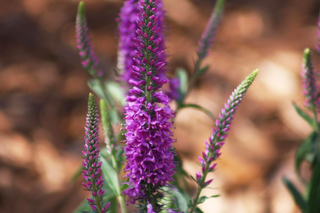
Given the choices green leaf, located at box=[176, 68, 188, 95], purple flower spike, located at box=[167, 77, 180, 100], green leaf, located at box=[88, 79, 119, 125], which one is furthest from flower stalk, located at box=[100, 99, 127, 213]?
green leaf, located at box=[176, 68, 188, 95]

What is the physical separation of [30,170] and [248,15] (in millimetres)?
4392

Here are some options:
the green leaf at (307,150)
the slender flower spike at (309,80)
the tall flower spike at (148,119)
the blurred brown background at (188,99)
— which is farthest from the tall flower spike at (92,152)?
the blurred brown background at (188,99)

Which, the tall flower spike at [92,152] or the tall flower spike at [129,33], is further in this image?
the tall flower spike at [129,33]

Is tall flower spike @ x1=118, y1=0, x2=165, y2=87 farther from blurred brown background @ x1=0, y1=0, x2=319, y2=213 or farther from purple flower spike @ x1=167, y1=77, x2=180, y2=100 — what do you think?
blurred brown background @ x1=0, y1=0, x2=319, y2=213

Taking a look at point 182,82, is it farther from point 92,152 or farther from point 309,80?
point 92,152

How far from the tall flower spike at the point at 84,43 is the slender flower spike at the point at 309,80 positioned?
3.73 ft

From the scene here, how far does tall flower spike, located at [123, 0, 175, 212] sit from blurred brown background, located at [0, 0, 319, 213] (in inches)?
122

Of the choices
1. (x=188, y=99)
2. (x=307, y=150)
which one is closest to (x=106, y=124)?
(x=307, y=150)

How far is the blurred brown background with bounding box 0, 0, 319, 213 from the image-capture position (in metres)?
4.36

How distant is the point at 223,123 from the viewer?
114 centimetres

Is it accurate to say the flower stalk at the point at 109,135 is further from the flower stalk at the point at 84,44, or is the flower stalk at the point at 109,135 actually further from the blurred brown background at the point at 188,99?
the blurred brown background at the point at 188,99

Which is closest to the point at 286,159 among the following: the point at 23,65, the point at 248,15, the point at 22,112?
the point at 248,15

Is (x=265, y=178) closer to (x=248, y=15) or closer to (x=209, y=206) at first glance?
(x=209, y=206)

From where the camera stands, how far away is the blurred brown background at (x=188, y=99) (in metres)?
4.36
